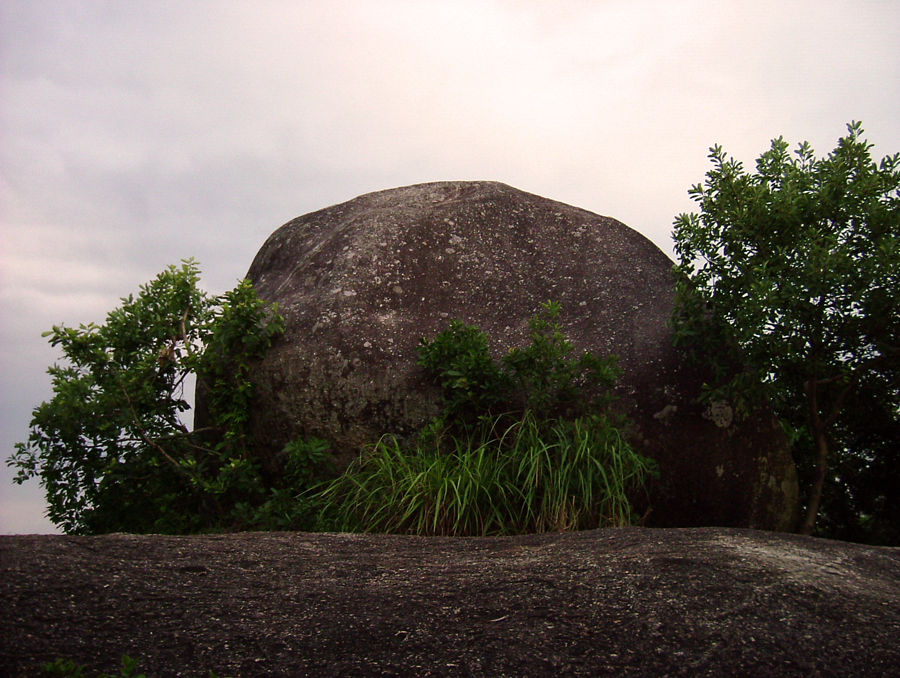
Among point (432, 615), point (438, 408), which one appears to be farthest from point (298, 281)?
point (432, 615)

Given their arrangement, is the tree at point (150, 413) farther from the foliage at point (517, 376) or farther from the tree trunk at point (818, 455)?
the tree trunk at point (818, 455)

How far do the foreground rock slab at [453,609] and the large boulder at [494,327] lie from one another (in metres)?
2.00

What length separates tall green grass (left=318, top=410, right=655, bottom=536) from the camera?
5141 millimetres

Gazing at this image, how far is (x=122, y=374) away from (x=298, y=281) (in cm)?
154

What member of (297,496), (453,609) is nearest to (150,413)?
(297,496)

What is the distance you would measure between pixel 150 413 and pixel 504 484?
121 inches

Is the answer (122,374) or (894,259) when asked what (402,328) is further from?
(894,259)

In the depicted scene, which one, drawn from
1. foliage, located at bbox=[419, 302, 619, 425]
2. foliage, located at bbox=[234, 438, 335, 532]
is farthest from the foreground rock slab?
foliage, located at bbox=[419, 302, 619, 425]

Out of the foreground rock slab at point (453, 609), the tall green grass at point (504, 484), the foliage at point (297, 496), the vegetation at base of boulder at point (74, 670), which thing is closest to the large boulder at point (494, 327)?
the foliage at point (297, 496)

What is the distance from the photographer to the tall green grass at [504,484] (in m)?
5.14

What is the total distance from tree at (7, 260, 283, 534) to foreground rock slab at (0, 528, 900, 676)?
2.50m

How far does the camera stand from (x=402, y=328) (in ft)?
20.0

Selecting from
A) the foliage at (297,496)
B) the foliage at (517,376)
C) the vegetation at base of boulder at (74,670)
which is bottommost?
the vegetation at base of boulder at (74,670)

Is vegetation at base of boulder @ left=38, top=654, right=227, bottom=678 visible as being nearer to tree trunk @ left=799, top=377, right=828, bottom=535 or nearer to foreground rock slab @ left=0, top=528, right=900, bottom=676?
foreground rock slab @ left=0, top=528, right=900, bottom=676
